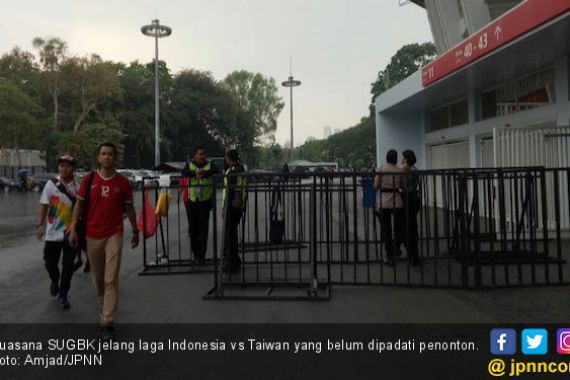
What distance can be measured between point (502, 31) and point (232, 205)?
19.5 feet

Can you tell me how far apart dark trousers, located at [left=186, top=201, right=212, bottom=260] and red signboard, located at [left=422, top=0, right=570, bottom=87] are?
5854 millimetres

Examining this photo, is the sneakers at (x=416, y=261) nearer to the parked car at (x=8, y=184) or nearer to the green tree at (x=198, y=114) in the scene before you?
the parked car at (x=8, y=184)

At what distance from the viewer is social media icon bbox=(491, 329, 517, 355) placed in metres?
4.19

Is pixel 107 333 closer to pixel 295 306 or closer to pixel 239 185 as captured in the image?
pixel 295 306

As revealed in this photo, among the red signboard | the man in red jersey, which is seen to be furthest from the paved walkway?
the red signboard

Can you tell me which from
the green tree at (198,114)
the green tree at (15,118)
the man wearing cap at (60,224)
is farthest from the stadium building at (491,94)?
the green tree at (198,114)

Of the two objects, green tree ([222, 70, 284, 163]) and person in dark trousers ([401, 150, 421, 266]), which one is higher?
green tree ([222, 70, 284, 163])

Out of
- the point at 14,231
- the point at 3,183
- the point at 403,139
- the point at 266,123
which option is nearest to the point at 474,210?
the point at 14,231

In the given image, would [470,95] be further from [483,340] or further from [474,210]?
[483,340]

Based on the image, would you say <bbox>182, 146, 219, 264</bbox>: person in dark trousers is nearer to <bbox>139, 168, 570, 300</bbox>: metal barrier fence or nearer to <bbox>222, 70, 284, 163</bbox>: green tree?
<bbox>139, 168, 570, 300</bbox>: metal barrier fence

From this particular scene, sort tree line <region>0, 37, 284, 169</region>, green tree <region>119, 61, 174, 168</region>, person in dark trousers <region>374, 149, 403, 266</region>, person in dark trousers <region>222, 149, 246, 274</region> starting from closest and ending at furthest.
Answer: person in dark trousers <region>222, 149, 246, 274</region>, person in dark trousers <region>374, 149, 403, 266</region>, tree line <region>0, 37, 284, 169</region>, green tree <region>119, 61, 174, 168</region>

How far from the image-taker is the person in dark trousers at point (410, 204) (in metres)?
6.36

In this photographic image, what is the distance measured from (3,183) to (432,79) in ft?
113

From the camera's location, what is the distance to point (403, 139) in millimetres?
19906
